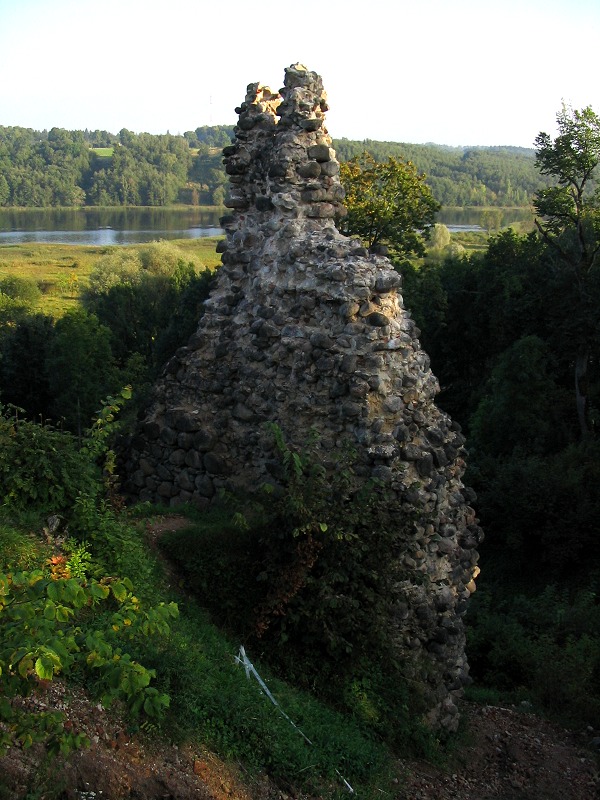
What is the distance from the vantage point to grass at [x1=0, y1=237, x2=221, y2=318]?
70.7 meters

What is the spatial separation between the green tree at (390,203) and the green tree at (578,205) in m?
4.27

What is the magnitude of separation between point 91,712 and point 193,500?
3777 mm

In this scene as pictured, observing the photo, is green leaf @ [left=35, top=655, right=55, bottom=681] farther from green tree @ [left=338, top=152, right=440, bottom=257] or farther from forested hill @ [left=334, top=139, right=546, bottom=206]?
forested hill @ [left=334, top=139, right=546, bottom=206]

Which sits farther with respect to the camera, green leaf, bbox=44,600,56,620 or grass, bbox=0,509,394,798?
grass, bbox=0,509,394,798

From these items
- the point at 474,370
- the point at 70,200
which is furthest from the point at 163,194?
the point at 474,370

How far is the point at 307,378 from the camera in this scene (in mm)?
7672

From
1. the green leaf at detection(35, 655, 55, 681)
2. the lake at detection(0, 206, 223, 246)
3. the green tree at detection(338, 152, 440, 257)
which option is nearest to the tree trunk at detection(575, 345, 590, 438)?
the green tree at detection(338, 152, 440, 257)

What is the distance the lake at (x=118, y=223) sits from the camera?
117 meters

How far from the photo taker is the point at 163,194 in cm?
15038

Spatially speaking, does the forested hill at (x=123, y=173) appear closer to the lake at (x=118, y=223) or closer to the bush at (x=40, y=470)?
the lake at (x=118, y=223)

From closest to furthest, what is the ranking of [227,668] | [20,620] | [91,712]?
[20,620]
[91,712]
[227,668]

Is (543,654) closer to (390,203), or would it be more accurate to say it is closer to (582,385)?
(582,385)

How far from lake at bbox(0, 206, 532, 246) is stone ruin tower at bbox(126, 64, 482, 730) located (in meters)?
98.0

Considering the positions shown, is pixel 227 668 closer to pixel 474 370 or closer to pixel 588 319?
pixel 588 319
